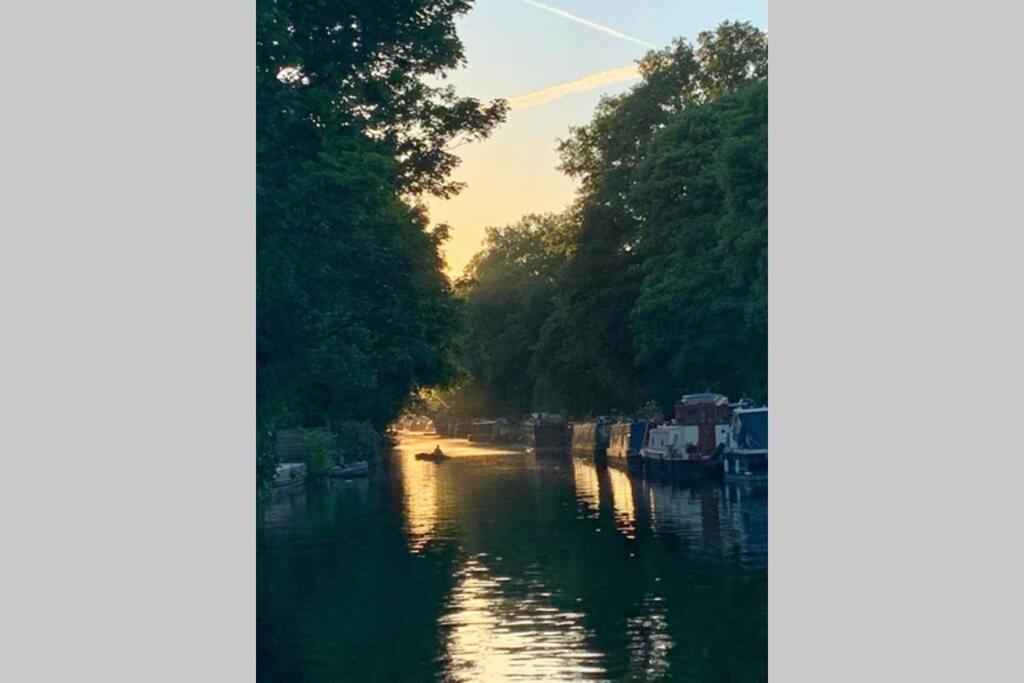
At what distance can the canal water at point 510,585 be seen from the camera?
2306cm

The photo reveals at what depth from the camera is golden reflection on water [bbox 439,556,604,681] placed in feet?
72.4

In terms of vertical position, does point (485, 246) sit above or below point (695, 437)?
above

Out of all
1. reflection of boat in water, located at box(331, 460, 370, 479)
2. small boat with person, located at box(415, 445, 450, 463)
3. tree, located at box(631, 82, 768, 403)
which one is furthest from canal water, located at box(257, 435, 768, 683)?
small boat with person, located at box(415, 445, 450, 463)

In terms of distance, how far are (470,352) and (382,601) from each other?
6.37 meters

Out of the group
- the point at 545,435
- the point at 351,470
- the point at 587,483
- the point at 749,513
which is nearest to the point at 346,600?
the point at 749,513

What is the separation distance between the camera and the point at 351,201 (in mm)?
27281

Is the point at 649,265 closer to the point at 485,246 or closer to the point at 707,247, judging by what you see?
the point at 707,247

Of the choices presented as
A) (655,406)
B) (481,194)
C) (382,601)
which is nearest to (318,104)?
(481,194)

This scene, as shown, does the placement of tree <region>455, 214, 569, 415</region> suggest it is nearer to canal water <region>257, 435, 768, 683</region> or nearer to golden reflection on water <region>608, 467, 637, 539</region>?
canal water <region>257, 435, 768, 683</region>

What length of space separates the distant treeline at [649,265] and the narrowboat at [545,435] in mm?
9171

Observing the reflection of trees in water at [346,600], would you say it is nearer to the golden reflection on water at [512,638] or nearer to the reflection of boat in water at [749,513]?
the golden reflection on water at [512,638]

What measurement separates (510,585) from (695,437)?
24.0 metres

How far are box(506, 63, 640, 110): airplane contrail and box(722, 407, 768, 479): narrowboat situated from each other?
950 inches
